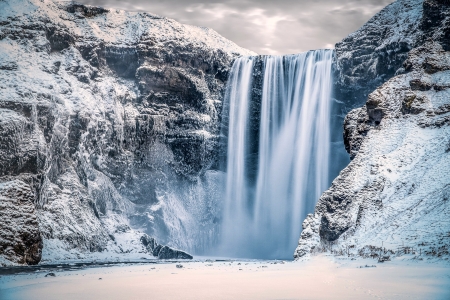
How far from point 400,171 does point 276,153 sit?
2150 centimetres

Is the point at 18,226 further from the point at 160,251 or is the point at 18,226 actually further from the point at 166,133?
the point at 166,133

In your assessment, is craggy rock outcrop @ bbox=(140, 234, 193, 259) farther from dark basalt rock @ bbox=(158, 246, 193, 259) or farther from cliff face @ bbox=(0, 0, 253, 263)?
cliff face @ bbox=(0, 0, 253, 263)

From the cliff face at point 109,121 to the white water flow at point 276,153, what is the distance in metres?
2.02

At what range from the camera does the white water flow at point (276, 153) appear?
41.0 metres

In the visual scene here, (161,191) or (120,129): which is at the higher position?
(120,129)

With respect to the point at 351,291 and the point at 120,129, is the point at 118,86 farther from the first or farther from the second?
the point at 351,291

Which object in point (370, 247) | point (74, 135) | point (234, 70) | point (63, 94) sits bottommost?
point (370, 247)

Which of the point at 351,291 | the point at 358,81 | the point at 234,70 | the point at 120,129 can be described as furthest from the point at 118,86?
the point at 351,291

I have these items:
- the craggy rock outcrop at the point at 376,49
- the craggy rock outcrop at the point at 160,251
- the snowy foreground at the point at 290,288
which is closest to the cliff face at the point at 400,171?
the craggy rock outcrop at the point at 376,49

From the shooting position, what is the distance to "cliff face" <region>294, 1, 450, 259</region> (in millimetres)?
18016

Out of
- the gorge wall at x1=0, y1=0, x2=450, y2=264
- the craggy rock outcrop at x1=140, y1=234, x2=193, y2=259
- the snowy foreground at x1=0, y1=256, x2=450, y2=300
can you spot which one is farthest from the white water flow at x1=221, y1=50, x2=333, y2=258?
the snowy foreground at x1=0, y1=256, x2=450, y2=300

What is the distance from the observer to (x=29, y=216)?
1031 inches

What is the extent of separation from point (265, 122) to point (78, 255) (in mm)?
21796

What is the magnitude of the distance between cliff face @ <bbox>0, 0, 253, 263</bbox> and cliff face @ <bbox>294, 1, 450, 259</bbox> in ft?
57.2
